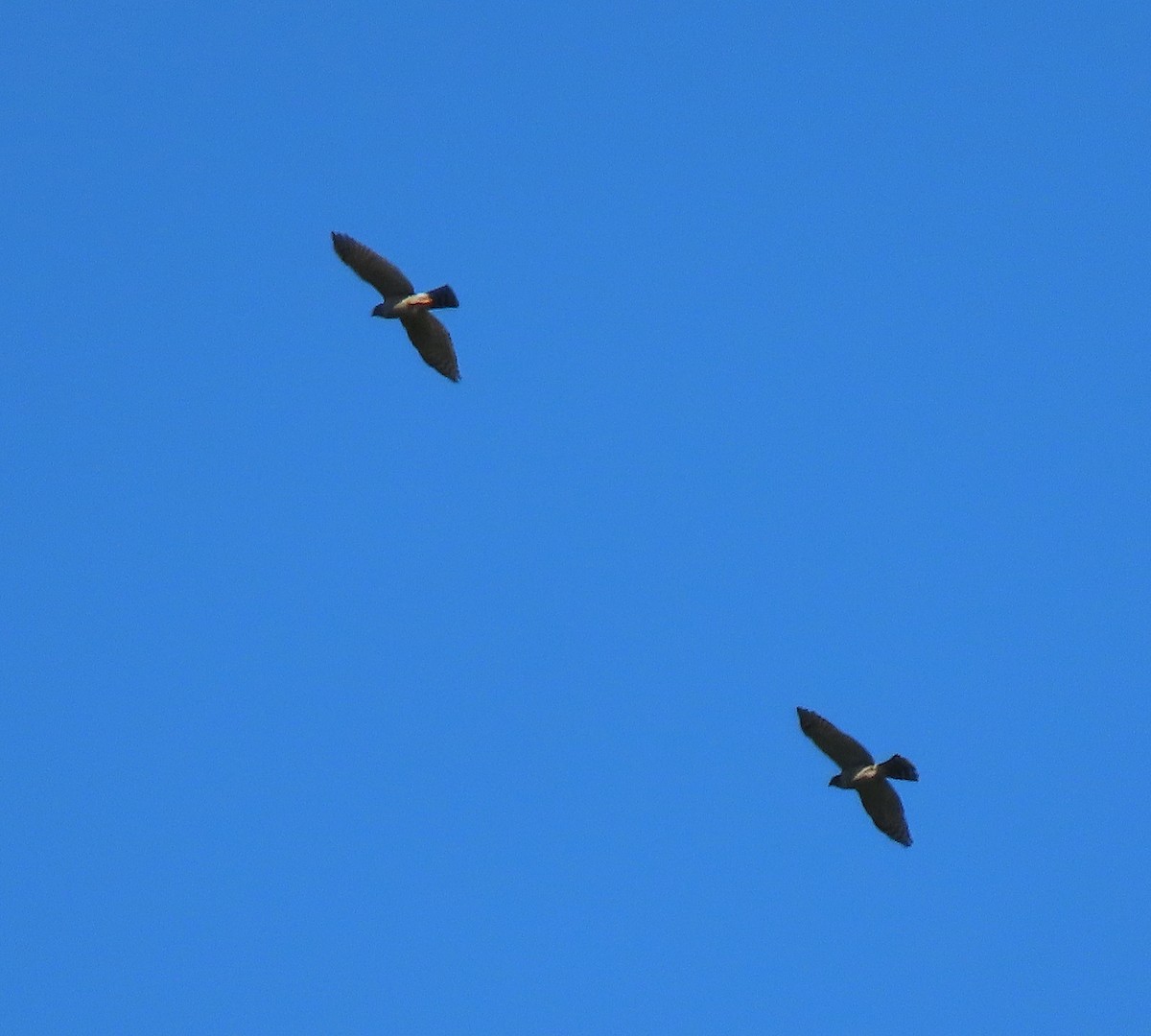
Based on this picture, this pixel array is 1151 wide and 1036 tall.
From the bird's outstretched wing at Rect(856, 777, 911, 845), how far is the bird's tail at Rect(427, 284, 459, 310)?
758cm

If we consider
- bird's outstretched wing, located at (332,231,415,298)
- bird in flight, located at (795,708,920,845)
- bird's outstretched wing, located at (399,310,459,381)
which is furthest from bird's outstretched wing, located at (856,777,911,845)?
bird's outstretched wing, located at (332,231,415,298)

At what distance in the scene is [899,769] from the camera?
3231 cm

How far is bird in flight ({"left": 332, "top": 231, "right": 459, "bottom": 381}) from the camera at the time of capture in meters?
32.6

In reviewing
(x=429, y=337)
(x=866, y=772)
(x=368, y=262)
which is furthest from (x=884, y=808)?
(x=368, y=262)

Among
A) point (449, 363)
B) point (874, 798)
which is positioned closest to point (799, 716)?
point (874, 798)

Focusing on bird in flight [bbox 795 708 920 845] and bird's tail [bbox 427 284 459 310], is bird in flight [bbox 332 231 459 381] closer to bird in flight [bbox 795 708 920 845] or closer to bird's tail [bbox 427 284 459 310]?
bird's tail [bbox 427 284 459 310]

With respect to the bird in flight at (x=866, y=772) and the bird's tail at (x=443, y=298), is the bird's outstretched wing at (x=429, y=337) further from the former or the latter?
the bird in flight at (x=866, y=772)

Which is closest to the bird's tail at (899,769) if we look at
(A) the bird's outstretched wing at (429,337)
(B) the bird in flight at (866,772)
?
(B) the bird in flight at (866,772)

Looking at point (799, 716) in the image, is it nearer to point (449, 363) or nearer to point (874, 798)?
point (874, 798)

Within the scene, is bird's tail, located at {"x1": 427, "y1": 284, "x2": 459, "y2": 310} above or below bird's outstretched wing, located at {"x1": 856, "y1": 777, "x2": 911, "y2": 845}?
above

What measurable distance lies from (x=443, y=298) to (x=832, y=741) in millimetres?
7032

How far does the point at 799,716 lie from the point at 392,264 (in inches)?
287

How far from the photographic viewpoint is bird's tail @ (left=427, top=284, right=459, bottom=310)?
106ft

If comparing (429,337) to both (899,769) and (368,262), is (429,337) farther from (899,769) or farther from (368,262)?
(899,769)
